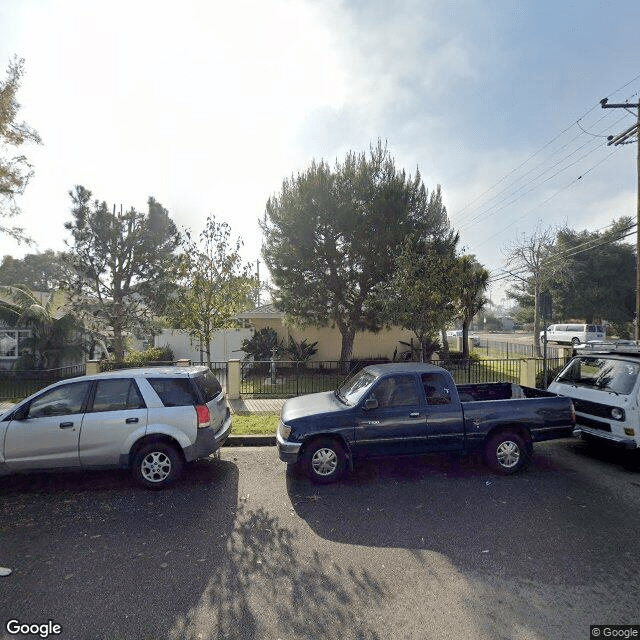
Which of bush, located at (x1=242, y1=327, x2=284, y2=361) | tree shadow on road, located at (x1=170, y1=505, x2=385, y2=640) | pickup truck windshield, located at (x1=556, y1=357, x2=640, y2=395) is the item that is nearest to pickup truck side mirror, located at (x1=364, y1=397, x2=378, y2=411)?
tree shadow on road, located at (x1=170, y1=505, x2=385, y2=640)

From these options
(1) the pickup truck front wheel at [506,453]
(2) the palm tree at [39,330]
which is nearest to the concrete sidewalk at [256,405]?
(1) the pickup truck front wheel at [506,453]

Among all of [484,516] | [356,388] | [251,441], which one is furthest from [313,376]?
[484,516]

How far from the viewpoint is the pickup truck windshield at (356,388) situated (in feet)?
18.1

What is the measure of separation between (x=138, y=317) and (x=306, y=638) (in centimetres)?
1498

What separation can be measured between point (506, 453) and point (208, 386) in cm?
462

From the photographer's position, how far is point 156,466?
504cm

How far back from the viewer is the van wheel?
5.00 m

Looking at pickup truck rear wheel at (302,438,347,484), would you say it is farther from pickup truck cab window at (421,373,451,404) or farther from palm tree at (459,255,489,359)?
palm tree at (459,255,489,359)

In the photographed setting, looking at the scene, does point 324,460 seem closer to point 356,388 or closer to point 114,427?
point 356,388

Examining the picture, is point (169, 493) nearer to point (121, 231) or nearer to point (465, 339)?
point (121, 231)

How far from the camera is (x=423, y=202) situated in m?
15.4

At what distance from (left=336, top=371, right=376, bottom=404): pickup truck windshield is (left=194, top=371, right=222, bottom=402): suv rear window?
2.03 m

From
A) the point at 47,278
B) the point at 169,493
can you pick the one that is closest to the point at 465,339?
the point at 169,493

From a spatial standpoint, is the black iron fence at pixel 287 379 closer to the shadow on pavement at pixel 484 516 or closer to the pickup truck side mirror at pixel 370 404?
the shadow on pavement at pixel 484 516
